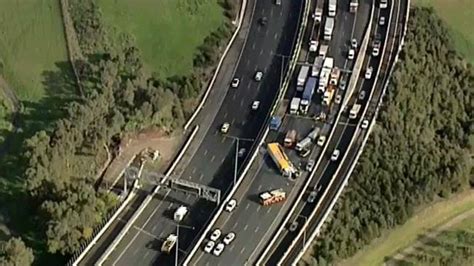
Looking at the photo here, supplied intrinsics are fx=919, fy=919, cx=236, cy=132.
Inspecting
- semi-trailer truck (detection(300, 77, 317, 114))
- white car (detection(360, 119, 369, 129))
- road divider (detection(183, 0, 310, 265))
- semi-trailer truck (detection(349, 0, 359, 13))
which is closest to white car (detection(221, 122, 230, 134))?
road divider (detection(183, 0, 310, 265))

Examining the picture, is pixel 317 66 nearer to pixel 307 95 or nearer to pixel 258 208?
pixel 307 95

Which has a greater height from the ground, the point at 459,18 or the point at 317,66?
the point at 459,18

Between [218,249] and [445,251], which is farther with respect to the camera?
[445,251]

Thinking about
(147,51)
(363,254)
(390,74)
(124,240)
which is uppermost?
(390,74)

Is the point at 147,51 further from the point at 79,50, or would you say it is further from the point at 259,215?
the point at 259,215

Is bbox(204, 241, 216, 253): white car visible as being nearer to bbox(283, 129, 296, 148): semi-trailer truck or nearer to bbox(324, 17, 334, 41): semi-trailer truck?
bbox(283, 129, 296, 148): semi-trailer truck

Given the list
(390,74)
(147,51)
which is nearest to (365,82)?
(390,74)

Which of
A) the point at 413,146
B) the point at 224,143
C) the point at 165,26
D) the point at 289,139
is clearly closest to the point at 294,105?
the point at 289,139

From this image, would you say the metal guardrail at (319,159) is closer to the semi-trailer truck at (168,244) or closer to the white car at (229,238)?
the white car at (229,238)
